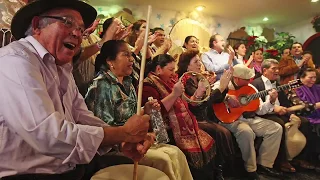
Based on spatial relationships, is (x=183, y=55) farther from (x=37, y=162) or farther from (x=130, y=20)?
(x=130, y=20)

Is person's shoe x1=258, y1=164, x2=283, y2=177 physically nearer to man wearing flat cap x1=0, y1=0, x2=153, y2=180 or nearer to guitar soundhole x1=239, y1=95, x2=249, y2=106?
guitar soundhole x1=239, y1=95, x2=249, y2=106

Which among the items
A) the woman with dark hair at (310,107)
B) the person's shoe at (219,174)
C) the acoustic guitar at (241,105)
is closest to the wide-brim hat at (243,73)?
the acoustic guitar at (241,105)

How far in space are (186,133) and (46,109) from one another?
4.66 feet

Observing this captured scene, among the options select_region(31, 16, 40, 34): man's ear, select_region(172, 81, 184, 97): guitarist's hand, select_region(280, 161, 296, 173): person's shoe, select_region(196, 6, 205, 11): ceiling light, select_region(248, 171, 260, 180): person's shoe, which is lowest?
select_region(280, 161, 296, 173): person's shoe

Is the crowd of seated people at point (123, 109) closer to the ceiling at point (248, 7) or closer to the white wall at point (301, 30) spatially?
the ceiling at point (248, 7)

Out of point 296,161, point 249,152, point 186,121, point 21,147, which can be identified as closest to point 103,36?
point 186,121

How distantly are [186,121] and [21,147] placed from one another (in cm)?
140

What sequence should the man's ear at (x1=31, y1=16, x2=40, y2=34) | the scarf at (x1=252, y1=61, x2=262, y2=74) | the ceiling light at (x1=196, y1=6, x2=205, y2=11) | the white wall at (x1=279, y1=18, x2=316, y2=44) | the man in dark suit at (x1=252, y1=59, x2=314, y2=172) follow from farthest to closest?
the white wall at (x1=279, y1=18, x2=316, y2=44) → the ceiling light at (x1=196, y1=6, x2=205, y2=11) → the scarf at (x1=252, y1=61, x2=262, y2=74) → the man in dark suit at (x1=252, y1=59, x2=314, y2=172) → the man's ear at (x1=31, y1=16, x2=40, y2=34)

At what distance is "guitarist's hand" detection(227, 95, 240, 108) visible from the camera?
2.74 m

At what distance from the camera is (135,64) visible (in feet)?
7.50

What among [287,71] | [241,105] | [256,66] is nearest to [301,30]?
[256,66]

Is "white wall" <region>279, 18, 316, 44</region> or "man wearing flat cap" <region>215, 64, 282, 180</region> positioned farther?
"white wall" <region>279, 18, 316, 44</region>

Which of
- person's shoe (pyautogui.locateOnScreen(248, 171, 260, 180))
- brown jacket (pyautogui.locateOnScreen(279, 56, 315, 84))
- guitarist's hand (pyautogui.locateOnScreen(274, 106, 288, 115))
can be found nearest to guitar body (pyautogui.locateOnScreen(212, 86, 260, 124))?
guitarist's hand (pyautogui.locateOnScreen(274, 106, 288, 115))

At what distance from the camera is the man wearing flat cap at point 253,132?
2643 millimetres
